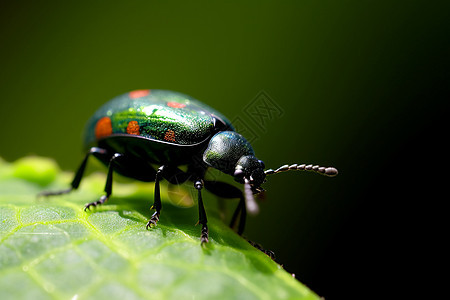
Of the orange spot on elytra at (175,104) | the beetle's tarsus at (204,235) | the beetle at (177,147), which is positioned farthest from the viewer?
the orange spot on elytra at (175,104)

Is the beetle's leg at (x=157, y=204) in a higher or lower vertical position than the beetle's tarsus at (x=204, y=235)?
lower

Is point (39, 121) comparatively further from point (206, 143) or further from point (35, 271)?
point (35, 271)

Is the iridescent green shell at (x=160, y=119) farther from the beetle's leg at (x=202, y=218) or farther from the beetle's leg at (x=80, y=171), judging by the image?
the beetle's leg at (x=202, y=218)

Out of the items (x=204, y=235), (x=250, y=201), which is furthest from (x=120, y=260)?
(x=250, y=201)

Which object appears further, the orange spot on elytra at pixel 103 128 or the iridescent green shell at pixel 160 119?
the orange spot on elytra at pixel 103 128

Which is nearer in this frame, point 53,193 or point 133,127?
point 133,127

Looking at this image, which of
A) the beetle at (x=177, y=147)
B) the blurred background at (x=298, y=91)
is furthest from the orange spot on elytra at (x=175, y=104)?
the blurred background at (x=298, y=91)

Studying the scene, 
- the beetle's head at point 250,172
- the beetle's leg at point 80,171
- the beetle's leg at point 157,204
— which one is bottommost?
the beetle's leg at point 80,171

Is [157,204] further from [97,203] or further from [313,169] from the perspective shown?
[313,169]
